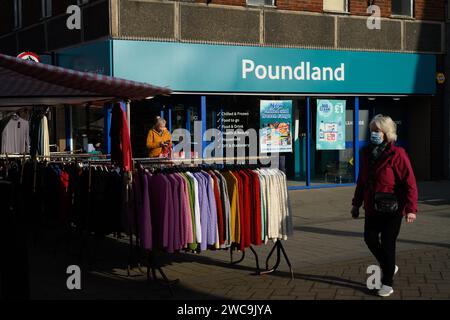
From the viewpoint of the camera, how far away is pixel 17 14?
18.5m

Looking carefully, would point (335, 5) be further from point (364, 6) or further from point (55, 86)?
point (55, 86)

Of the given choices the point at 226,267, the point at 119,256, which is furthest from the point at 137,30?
the point at 226,267

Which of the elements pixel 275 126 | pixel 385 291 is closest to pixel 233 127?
pixel 275 126

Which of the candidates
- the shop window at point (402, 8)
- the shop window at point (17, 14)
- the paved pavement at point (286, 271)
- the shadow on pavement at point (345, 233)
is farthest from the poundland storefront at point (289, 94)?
the shadow on pavement at point (345, 233)

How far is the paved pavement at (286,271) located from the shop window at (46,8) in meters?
8.17

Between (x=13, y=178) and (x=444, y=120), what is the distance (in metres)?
12.4

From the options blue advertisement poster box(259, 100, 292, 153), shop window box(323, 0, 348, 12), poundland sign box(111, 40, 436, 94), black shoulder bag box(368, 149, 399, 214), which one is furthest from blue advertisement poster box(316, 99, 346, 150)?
black shoulder bag box(368, 149, 399, 214)

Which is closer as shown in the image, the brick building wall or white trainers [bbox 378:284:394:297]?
white trainers [bbox 378:284:394:297]

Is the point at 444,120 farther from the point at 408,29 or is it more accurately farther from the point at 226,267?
the point at 226,267

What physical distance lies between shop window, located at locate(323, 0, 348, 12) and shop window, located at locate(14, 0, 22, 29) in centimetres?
913

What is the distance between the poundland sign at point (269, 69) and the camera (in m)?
13.1

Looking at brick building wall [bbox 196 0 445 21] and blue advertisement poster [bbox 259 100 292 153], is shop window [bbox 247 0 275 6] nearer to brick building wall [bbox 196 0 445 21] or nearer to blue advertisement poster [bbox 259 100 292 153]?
brick building wall [bbox 196 0 445 21]

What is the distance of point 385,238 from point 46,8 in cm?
1301

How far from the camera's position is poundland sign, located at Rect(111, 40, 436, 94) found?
43.0ft
